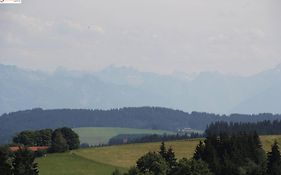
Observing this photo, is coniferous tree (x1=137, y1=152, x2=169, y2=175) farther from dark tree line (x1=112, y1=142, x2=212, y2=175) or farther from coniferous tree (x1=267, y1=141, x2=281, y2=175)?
coniferous tree (x1=267, y1=141, x2=281, y2=175)

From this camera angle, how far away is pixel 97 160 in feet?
589

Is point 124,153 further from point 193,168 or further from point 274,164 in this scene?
point 274,164

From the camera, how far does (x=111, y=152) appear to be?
19312 centimetres

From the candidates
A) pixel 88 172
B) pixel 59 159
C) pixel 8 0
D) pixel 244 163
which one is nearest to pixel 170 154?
pixel 244 163

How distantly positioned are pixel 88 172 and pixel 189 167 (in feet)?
167

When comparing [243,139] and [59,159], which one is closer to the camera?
[243,139]

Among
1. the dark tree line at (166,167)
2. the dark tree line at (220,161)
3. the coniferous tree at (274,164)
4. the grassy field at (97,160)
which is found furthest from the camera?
the grassy field at (97,160)

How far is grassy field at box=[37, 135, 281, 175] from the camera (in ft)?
526

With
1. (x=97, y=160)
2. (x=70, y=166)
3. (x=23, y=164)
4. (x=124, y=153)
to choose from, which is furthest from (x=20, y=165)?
(x=124, y=153)

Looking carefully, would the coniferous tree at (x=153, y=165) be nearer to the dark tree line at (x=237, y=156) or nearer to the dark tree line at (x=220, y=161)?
the dark tree line at (x=220, y=161)

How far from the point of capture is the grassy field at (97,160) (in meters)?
160

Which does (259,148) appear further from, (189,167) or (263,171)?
(189,167)

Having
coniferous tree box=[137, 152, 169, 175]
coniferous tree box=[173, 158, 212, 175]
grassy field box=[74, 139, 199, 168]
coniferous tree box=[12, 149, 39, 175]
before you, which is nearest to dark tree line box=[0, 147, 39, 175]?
coniferous tree box=[12, 149, 39, 175]

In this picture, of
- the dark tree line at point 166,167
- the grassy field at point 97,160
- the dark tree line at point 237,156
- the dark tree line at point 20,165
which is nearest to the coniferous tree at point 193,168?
the dark tree line at point 166,167
